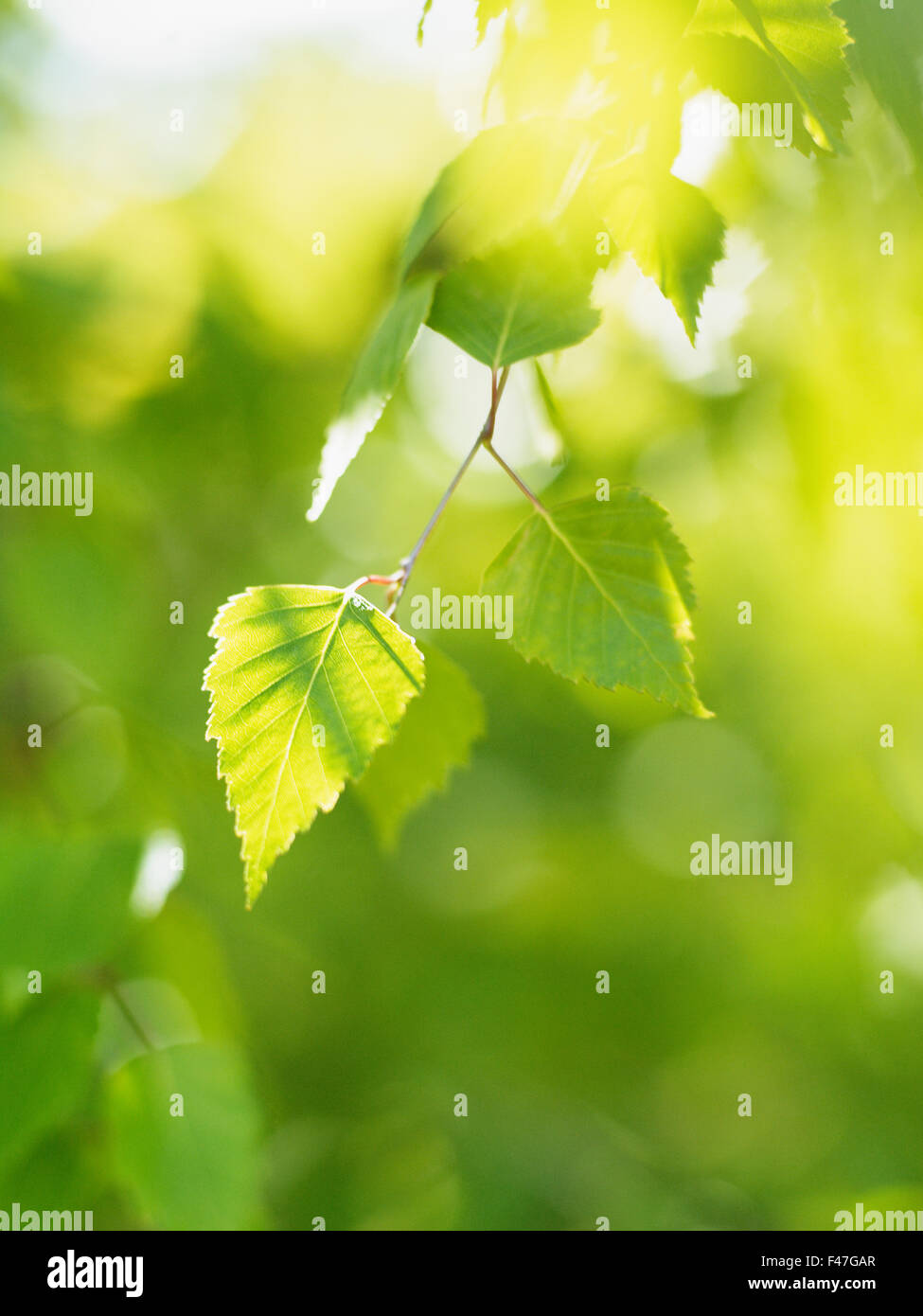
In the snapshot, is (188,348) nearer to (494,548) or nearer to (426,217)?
(494,548)

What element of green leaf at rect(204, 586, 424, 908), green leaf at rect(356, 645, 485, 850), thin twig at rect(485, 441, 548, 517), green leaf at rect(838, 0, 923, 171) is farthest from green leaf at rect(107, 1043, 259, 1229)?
green leaf at rect(838, 0, 923, 171)

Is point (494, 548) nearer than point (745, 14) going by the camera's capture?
No

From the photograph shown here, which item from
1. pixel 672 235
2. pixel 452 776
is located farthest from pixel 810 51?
pixel 452 776

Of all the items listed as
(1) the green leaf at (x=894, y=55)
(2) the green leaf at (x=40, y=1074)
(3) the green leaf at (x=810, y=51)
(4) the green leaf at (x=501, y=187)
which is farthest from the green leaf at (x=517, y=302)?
(2) the green leaf at (x=40, y=1074)

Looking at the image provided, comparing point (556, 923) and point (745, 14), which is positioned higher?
point (745, 14)

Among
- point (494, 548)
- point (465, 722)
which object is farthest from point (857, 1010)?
point (465, 722)

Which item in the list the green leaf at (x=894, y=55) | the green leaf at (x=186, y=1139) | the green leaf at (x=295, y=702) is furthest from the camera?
the green leaf at (x=186, y=1139)

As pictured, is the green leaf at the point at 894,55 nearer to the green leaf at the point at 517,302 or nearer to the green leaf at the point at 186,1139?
the green leaf at the point at 517,302
